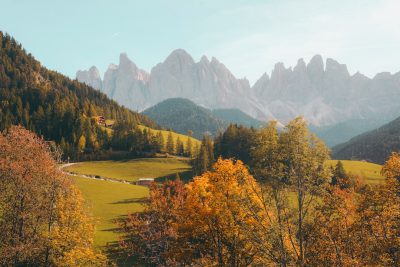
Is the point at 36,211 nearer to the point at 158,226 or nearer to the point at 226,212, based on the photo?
the point at 158,226

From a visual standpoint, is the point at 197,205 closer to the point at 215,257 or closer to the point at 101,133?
the point at 215,257

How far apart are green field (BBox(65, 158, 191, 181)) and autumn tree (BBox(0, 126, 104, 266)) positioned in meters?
→ 70.0

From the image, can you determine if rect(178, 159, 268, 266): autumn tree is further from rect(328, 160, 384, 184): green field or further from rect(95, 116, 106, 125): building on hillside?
rect(95, 116, 106, 125): building on hillside

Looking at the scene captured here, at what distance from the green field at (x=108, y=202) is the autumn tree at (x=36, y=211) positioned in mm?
12927

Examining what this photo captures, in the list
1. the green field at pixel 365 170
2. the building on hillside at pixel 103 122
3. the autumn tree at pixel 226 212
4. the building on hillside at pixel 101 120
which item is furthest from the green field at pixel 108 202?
the building on hillside at pixel 101 120

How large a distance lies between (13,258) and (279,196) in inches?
1194

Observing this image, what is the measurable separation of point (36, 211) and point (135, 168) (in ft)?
290

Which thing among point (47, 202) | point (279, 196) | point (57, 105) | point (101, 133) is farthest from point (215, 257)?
point (57, 105)

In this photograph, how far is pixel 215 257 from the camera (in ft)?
114

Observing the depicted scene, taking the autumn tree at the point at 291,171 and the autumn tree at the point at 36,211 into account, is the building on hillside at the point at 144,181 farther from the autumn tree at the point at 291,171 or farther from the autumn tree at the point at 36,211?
the autumn tree at the point at 291,171

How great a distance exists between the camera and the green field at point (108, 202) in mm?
53656

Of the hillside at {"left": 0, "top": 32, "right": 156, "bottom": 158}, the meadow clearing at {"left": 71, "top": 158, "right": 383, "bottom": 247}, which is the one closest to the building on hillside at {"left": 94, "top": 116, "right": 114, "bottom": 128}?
the hillside at {"left": 0, "top": 32, "right": 156, "bottom": 158}

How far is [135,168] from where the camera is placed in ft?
412

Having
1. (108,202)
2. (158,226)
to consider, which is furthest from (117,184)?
(158,226)
